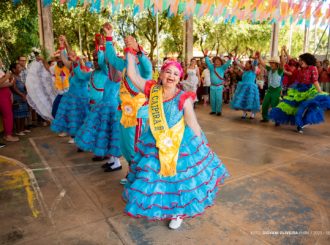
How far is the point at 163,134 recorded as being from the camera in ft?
8.50

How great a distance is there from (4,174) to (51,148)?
53.8 inches

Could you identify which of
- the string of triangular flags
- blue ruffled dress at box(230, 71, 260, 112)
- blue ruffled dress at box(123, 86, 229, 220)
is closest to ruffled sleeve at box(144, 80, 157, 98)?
blue ruffled dress at box(123, 86, 229, 220)

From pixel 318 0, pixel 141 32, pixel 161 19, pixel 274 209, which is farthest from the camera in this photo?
pixel 141 32

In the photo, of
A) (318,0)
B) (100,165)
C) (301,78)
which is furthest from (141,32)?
(100,165)

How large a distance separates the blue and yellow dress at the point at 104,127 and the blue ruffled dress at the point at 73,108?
1.31 metres

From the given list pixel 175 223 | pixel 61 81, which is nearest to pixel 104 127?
pixel 175 223

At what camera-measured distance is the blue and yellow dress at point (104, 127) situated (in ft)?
13.3

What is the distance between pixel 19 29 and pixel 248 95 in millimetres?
10568

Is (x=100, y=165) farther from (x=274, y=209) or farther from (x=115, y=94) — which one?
(x=274, y=209)

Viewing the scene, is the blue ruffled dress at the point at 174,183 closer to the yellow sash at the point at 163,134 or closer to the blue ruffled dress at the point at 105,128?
the yellow sash at the point at 163,134

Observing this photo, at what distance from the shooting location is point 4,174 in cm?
429

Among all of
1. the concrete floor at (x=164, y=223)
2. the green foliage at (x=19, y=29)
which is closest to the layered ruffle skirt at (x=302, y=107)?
the concrete floor at (x=164, y=223)

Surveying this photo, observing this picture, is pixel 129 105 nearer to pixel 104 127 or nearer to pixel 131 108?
pixel 131 108

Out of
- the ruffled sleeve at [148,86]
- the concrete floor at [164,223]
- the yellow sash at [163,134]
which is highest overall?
the ruffled sleeve at [148,86]
